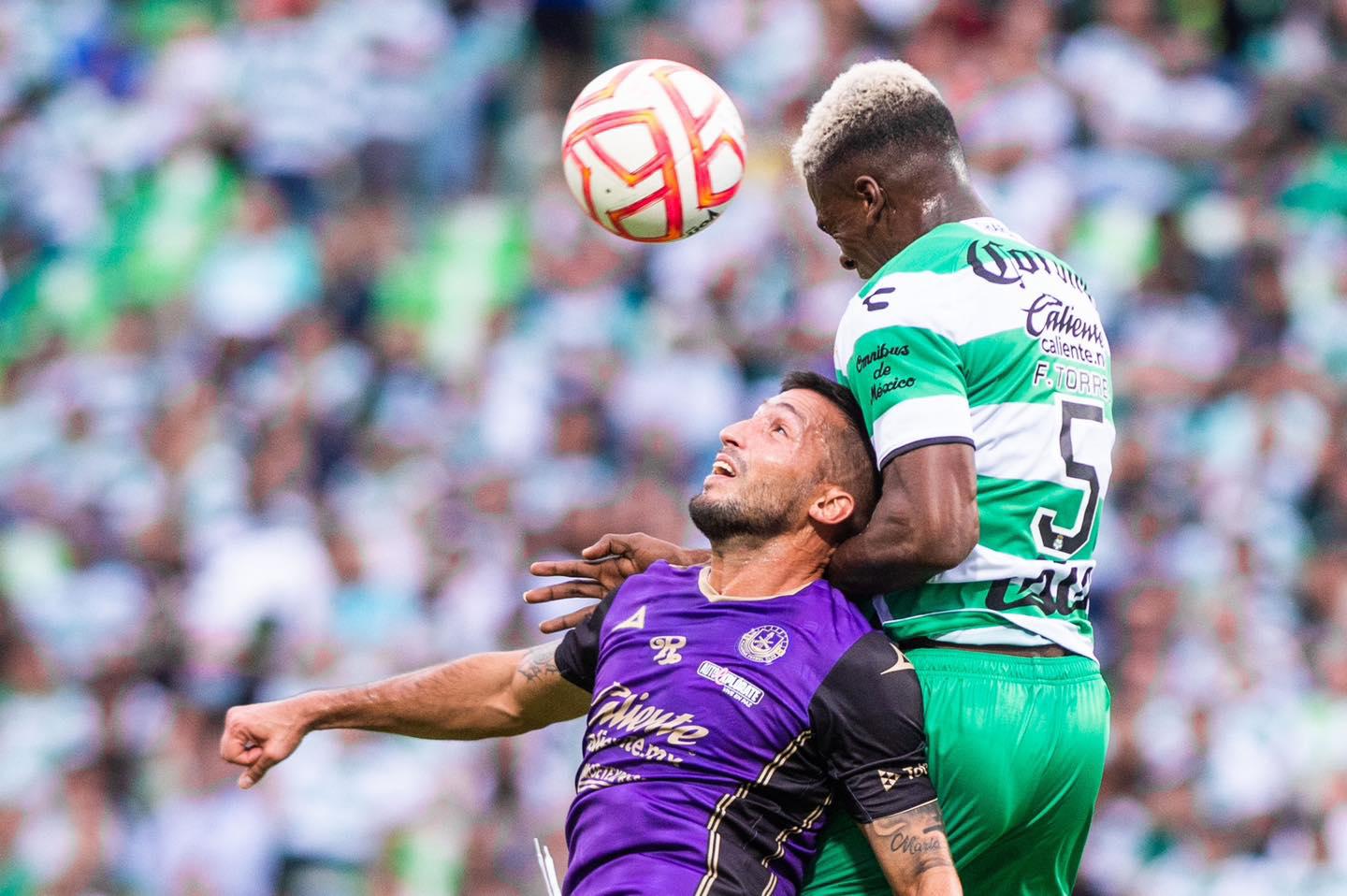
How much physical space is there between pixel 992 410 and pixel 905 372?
0.25 metres

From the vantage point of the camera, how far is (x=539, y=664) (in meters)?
4.94

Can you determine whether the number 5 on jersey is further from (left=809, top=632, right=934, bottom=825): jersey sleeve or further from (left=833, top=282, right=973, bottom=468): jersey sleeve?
(left=809, top=632, right=934, bottom=825): jersey sleeve

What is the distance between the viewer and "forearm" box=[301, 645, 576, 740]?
16.3 ft

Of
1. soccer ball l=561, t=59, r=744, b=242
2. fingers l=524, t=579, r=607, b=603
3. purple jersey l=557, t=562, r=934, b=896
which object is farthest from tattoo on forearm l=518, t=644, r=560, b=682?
soccer ball l=561, t=59, r=744, b=242

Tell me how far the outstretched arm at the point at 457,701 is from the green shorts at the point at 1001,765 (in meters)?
0.98

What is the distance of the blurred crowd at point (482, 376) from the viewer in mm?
9219

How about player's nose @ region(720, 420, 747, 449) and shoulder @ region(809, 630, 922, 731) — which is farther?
player's nose @ region(720, 420, 747, 449)

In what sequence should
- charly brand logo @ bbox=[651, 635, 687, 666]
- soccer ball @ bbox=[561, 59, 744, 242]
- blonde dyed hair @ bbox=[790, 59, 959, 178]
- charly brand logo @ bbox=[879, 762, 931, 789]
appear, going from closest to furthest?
charly brand logo @ bbox=[879, 762, 931, 789], charly brand logo @ bbox=[651, 635, 687, 666], blonde dyed hair @ bbox=[790, 59, 959, 178], soccer ball @ bbox=[561, 59, 744, 242]

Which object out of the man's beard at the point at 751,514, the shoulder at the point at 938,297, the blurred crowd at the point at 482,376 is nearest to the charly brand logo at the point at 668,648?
the man's beard at the point at 751,514

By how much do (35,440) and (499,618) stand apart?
3.54 meters

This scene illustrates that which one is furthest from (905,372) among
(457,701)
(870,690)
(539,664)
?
(457,701)

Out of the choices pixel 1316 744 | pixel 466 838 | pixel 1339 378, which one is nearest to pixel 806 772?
pixel 466 838

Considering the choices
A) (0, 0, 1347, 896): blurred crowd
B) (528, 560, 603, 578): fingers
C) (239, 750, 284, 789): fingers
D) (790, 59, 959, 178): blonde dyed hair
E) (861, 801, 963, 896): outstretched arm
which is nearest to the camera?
(861, 801, 963, 896): outstretched arm

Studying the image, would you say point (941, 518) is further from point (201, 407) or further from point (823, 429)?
point (201, 407)
